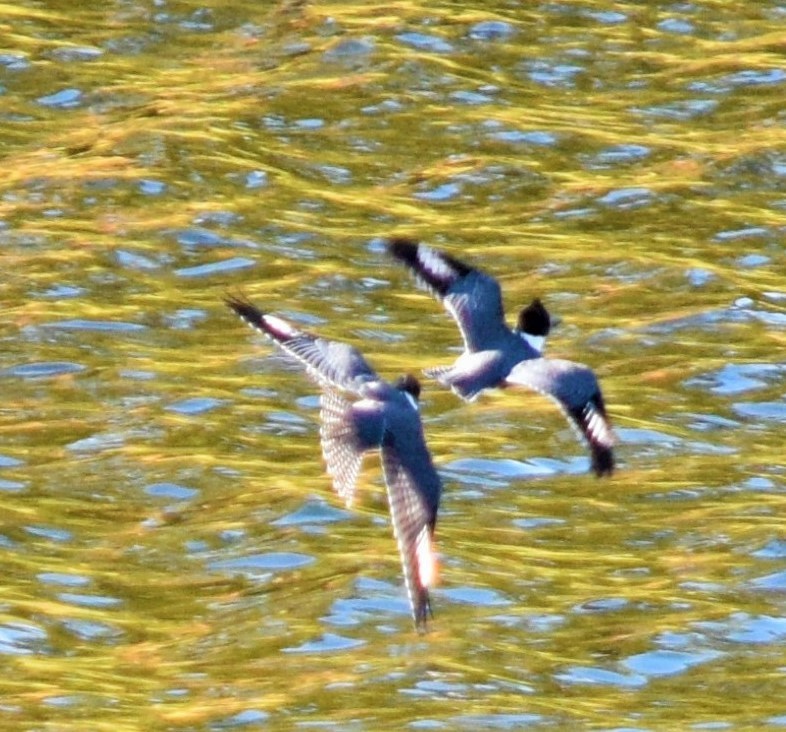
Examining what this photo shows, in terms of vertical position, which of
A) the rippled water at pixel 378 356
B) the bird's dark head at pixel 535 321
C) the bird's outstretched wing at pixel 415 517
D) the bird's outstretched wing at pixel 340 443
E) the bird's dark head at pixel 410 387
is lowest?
the rippled water at pixel 378 356

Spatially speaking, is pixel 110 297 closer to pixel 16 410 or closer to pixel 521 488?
pixel 16 410

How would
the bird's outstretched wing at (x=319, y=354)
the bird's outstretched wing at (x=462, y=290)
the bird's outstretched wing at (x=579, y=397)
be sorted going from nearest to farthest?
the bird's outstretched wing at (x=319, y=354) → the bird's outstretched wing at (x=579, y=397) → the bird's outstretched wing at (x=462, y=290)

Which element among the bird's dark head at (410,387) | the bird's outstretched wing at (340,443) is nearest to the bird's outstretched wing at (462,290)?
the bird's dark head at (410,387)

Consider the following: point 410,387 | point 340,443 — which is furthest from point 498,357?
point 340,443

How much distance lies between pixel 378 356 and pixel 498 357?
3687mm

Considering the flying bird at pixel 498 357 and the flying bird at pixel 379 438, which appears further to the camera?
the flying bird at pixel 498 357

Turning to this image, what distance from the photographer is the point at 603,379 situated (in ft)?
46.6

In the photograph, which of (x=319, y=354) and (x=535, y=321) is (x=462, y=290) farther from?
(x=319, y=354)

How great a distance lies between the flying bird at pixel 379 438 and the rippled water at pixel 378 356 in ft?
3.86

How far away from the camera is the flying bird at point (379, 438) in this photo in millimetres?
9461

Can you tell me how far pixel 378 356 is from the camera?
46.8 feet

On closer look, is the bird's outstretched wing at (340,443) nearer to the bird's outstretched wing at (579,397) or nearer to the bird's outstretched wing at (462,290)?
the bird's outstretched wing at (579,397)

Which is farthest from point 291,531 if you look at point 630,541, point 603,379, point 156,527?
point 603,379

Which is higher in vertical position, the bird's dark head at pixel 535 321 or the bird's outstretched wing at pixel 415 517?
the bird's outstretched wing at pixel 415 517
